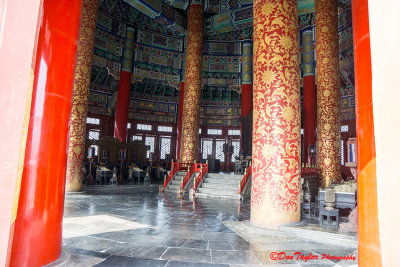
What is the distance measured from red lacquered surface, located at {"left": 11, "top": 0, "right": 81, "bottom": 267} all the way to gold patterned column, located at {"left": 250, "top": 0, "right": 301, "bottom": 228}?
8.50 ft

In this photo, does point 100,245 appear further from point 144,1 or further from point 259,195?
point 144,1

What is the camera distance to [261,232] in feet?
11.5

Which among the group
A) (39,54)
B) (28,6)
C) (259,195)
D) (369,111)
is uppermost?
(39,54)

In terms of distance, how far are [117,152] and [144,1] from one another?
7.15m

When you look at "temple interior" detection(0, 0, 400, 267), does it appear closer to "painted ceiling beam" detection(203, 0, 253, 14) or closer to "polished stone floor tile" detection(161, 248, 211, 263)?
"polished stone floor tile" detection(161, 248, 211, 263)

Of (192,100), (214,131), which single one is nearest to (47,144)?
(192,100)

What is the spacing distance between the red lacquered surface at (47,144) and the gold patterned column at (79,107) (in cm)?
536

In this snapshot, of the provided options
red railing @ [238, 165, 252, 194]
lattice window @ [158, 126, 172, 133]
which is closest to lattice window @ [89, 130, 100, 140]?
lattice window @ [158, 126, 172, 133]

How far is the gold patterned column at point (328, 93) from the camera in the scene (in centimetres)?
763

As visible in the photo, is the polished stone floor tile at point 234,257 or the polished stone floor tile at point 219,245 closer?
the polished stone floor tile at point 234,257

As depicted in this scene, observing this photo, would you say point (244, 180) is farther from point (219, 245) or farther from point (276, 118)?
point (219, 245)

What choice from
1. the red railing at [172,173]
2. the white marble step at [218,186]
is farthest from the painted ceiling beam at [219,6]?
the white marble step at [218,186]

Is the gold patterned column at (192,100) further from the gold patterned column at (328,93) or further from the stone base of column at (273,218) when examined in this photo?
the stone base of column at (273,218)

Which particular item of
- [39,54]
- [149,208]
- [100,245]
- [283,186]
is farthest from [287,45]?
[149,208]
